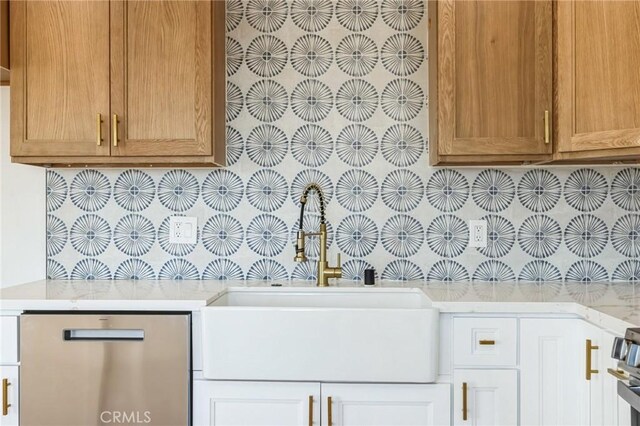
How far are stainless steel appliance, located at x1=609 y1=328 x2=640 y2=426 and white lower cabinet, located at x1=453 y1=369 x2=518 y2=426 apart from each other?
49cm

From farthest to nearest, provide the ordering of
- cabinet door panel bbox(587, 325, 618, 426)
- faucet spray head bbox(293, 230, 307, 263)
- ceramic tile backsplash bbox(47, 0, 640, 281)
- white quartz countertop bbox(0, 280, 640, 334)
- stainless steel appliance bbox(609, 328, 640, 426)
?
ceramic tile backsplash bbox(47, 0, 640, 281), faucet spray head bbox(293, 230, 307, 263), white quartz countertop bbox(0, 280, 640, 334), cabinet door panel bbox(587, 325, 618, 426), stainless steel appliance bbox(609, 328, 640, 426)

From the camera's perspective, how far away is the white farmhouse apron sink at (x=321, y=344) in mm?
1772

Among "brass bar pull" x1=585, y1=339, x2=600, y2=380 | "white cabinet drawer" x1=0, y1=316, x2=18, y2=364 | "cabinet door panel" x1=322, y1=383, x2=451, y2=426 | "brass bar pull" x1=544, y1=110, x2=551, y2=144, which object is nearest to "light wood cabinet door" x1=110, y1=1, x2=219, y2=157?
"white cabinet drawer" x1=0, y1=316, x2=18, y2=364

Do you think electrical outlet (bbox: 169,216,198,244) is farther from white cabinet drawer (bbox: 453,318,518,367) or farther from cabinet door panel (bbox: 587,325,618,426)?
cabinet door panel (bbox: 587,325,618,426)

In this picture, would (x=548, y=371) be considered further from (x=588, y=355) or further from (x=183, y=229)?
(x=183, y=229)

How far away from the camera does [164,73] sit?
207 centimetres

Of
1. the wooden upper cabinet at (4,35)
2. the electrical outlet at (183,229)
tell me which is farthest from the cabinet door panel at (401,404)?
the wooden upper cabinet at (4,35)

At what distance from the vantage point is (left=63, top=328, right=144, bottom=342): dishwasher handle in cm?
182

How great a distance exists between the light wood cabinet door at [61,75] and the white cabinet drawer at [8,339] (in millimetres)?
639

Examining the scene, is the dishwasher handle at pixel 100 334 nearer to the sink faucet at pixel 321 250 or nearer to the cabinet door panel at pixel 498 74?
the sink faucet at pixel 321 250

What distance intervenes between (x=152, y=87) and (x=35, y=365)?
1043mm

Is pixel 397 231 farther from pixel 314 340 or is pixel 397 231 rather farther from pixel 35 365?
pixel 35 365

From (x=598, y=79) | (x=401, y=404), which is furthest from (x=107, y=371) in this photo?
(x=598, y=79)

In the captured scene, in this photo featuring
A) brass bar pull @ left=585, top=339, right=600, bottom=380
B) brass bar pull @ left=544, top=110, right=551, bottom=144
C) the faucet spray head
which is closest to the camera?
brass bar pull @ left=585, top=339, right=600, bottom=380
